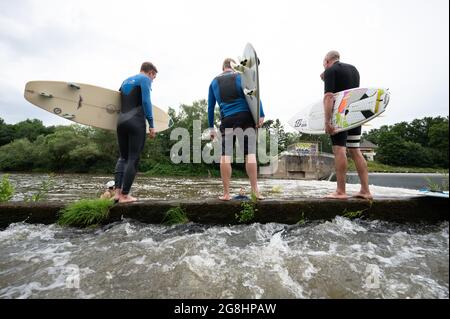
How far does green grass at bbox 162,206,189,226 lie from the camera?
3096 millimetres

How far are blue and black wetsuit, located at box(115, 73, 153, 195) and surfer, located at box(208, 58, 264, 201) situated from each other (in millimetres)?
1015

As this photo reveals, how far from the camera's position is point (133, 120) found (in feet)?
12.0

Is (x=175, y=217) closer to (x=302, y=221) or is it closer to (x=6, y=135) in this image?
(x=302, y=221)

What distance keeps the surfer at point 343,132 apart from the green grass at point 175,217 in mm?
1902

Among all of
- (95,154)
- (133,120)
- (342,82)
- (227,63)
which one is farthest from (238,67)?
(95,154)

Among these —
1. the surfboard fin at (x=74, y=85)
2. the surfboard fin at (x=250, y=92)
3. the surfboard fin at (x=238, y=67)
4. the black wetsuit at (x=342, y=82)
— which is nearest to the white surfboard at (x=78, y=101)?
the surfboard fin at (x=74, y=85)

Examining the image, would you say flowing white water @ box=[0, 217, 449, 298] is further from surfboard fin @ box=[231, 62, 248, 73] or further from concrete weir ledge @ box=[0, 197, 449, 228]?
surfboard fin @ box=[231, 62, 248, 73]

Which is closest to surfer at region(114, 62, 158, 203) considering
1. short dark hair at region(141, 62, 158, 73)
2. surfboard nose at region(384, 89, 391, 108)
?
short dark hair at region(141, 62, 158, 73)

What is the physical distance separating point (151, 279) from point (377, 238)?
210 cm

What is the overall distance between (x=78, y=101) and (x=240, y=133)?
3.01 m

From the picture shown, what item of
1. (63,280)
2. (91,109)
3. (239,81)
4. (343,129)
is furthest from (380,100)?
(91,109)

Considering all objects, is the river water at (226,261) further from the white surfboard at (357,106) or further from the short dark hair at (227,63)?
the short dark hair at (227,63)

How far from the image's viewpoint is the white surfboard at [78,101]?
14.8 feet

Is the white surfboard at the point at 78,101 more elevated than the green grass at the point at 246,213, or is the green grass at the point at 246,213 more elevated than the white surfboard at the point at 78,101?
the white surfboard at the point at 78,101
